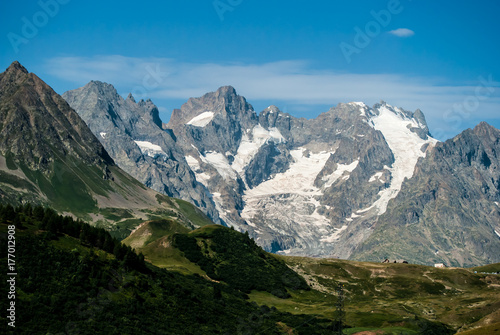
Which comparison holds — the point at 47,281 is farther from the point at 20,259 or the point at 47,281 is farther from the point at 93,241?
the point at 93,241

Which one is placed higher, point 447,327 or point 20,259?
point 20,259

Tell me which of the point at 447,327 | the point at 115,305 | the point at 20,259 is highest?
the point at 20,259

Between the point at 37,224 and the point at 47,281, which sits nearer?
the point at 47,281

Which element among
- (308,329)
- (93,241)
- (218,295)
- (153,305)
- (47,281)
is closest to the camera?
(47,281)

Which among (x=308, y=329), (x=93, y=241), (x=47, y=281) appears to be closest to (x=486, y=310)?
(x=308, y=329)

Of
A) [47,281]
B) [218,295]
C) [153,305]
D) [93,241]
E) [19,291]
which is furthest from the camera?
[218,295]

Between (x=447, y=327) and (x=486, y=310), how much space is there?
16889 mm

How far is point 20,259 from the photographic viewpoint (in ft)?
399

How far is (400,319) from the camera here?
17888 centimetres

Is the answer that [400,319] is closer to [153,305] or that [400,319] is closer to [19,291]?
[153,305]

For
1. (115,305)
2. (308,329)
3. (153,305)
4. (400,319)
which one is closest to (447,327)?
(400,319)

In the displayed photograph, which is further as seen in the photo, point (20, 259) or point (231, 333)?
point (231, 333)

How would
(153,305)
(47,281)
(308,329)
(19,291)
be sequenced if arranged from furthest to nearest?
(308,329) < (153,305) < (47,281) < (19,291)

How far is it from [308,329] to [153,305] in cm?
4930
